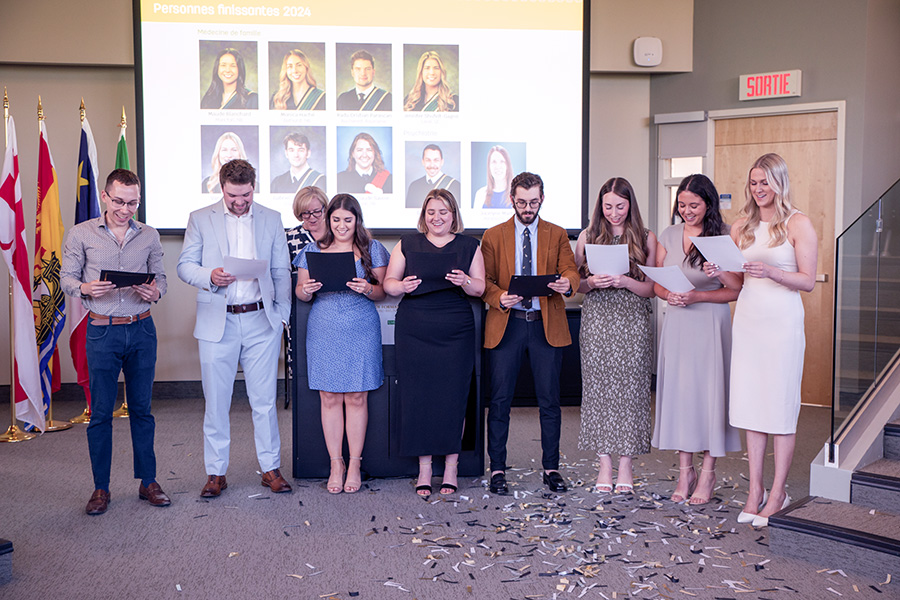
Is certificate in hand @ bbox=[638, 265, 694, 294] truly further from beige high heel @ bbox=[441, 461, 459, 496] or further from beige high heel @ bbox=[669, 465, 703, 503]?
beige high heel @ bbox=[441, 461, 459, 496]

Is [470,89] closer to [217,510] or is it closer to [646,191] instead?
[646,191]

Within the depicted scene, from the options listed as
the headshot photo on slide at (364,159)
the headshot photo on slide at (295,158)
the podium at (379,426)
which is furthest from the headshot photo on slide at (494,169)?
the podium at (379,426)

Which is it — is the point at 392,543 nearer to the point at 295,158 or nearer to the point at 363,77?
the point at 295,158

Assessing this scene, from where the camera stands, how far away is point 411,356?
4180mm

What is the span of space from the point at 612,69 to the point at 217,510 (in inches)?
202

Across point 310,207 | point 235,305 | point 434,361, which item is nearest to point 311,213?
point 310,207

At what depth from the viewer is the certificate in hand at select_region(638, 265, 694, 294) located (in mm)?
3713

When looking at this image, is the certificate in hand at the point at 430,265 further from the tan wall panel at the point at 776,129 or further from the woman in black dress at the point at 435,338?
the tan wall panel at the point at 776,129

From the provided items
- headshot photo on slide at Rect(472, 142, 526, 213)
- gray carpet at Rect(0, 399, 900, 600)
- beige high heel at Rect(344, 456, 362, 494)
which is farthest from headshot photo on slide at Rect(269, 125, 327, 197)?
beige high heel at Rect(344, 456, 362, 494)

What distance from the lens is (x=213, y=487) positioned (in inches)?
164

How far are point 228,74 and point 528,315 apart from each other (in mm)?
3826

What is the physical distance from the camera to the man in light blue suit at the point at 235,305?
400 cm

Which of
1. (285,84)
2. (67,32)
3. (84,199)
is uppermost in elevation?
(67,32)

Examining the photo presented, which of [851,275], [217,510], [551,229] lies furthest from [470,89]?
[217,510]
